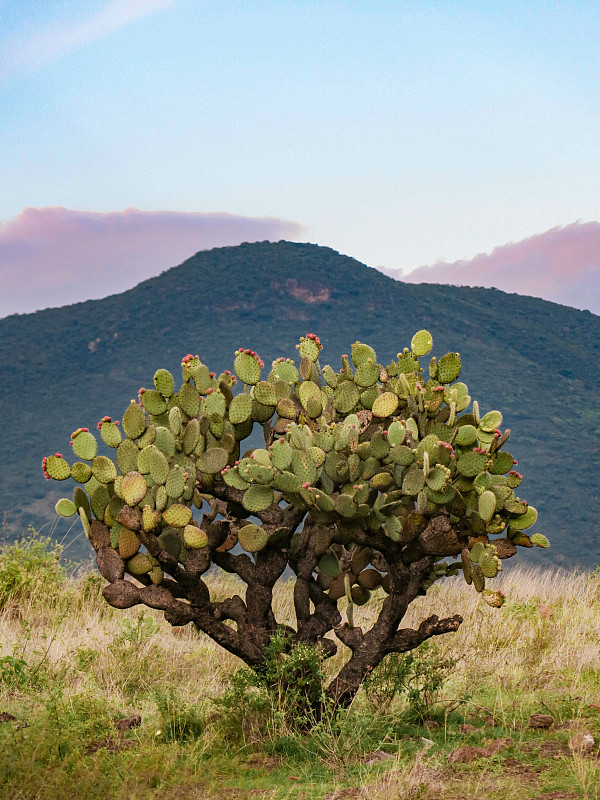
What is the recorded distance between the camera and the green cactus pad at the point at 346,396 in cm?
589

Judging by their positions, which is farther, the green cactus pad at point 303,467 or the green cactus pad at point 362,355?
the green cactus pad at point 362,355

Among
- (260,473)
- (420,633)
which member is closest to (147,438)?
(260,473)

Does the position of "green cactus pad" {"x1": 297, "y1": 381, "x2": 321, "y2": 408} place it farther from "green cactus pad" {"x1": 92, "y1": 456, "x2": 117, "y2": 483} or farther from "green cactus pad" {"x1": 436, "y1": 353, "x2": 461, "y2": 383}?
"green cactus pad" {"x1": 92, "y1": 456, "x2": 117, "y2": 483}

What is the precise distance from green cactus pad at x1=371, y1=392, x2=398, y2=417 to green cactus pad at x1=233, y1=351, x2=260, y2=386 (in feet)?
2.72

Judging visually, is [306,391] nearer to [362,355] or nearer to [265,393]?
[265,393]

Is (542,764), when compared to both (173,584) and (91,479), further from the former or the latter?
(91,479)

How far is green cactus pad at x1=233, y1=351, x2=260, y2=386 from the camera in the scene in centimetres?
582

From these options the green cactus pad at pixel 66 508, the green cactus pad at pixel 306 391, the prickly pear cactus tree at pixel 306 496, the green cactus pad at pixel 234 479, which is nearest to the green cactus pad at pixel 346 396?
the prickly pear cactus tree at pixel 306 496

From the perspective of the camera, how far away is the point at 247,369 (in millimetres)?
5832

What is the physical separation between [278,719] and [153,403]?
2.15 meters

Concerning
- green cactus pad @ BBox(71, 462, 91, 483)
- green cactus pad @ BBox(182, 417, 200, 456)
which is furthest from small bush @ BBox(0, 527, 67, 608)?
green cactus pad @ BBox(182, 417, 200, 456)

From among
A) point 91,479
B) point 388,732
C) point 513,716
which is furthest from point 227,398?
point 513,716

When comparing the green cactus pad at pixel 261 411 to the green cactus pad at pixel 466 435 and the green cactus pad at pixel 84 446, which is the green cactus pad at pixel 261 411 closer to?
the green cactus pad at pixel 84 446

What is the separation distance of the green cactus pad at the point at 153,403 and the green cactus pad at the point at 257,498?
889 mm
